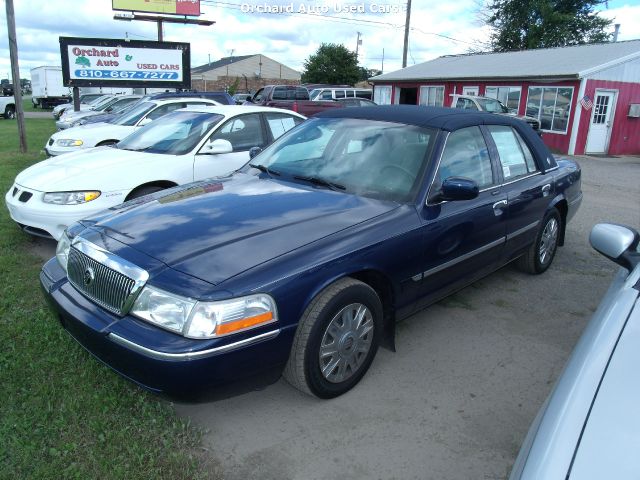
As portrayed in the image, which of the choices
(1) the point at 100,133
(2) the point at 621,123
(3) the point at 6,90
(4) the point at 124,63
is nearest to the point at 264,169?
(1) the point at 100,133

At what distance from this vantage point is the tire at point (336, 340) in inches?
108

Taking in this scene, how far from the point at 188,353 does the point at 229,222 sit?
0.90 meters

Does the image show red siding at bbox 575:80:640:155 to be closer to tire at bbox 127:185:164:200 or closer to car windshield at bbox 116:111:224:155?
car windshield at bbox 116:111:224:155

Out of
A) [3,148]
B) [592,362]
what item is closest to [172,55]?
[3,148]

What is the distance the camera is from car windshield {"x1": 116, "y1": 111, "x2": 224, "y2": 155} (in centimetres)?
582

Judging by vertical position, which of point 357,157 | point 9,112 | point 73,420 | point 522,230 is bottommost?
point 9,112

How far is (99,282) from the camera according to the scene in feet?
9.02

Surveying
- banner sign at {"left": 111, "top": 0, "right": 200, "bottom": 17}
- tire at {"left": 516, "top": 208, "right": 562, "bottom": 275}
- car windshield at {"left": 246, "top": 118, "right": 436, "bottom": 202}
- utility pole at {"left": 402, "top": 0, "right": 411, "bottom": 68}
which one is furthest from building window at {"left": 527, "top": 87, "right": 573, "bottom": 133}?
banner sign at {"left": 111, "top": 0, "right": 200, "bottom": 17}

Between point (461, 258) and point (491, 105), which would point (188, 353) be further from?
point (491, 105)

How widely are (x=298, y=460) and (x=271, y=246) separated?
1081mm

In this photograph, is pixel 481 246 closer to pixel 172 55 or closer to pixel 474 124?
pixel 474 124

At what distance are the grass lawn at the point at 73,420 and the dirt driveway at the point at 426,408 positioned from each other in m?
0.22

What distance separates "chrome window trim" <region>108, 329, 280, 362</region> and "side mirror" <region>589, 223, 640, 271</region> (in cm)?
163

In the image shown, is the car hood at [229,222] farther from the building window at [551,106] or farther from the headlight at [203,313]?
the building window at [551,106]
